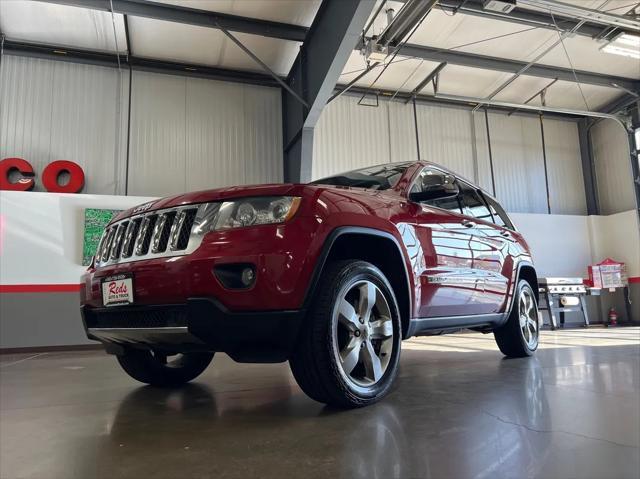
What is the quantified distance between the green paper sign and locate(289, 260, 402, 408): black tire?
24.4 feet

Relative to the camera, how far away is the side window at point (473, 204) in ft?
12.6

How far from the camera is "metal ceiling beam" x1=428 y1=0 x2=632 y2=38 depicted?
805 centimetres

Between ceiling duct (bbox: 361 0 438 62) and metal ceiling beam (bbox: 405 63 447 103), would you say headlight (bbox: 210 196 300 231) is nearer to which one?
ceiling duct (bbox: 361 0 438 62)

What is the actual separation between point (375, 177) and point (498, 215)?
1839mm

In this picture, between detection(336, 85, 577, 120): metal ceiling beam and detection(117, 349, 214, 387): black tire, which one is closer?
detection(117, 349, 214, 387): black tire

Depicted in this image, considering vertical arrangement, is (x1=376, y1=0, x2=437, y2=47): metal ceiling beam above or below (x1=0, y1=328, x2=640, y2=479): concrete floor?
above

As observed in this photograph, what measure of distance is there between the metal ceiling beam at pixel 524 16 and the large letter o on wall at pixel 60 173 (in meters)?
7.33

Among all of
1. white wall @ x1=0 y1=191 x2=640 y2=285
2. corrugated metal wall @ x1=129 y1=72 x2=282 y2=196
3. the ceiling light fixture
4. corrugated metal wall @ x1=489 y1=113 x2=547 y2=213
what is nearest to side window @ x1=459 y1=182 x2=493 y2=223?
corrugated metal wall @ x1=129 y1=72 x2=282 y2=196

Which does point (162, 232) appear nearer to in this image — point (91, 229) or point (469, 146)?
point (91, 229)

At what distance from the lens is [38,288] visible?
8227mm

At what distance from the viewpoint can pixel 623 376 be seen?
3.22 m

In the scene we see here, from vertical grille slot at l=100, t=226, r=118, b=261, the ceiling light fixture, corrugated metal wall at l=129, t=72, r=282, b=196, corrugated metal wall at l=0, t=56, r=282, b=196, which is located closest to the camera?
vertical grille slot at l=100, t=226, r=118, b=261

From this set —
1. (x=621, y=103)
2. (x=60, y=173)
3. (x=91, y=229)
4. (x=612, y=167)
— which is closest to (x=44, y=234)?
(x=91, y=229)

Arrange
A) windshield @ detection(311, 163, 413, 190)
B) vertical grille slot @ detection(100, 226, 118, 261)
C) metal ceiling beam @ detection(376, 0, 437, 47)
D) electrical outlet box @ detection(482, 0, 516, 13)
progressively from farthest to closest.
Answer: electrical outlet box @ detection(482, 0, 516, 13) → metal ceiling beam @ detection(376, 0, 437, 47) → windshield @ detection(311, 163, 413, 190) → vertical grille slot @ detection(100, 226, 118, 261)
